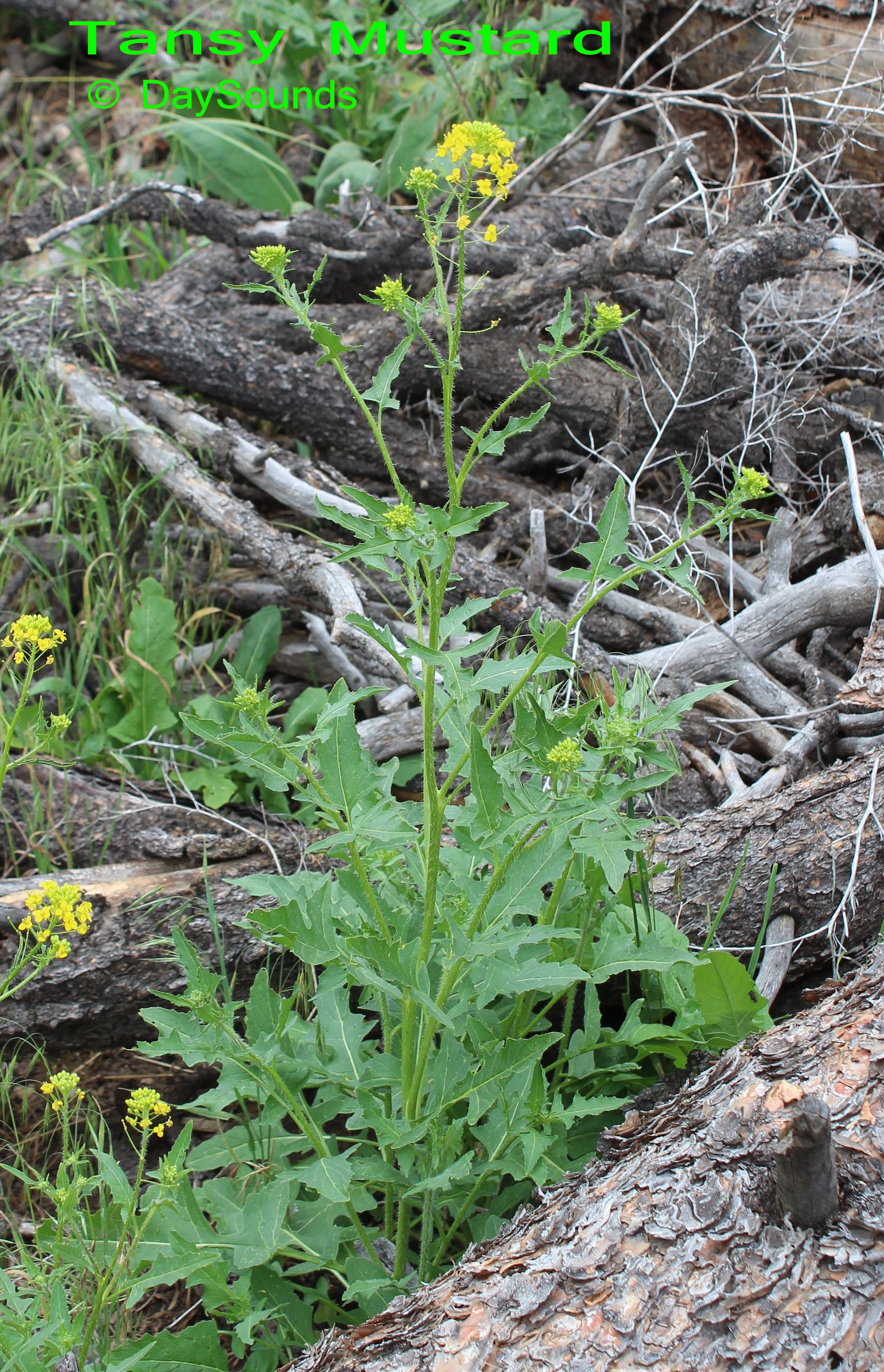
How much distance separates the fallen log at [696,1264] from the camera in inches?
43.4

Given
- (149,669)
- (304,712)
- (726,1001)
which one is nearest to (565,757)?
(726,1001)

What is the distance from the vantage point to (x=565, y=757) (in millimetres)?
1297

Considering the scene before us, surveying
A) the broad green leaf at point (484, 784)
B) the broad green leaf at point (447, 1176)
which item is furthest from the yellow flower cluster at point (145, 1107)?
the broad green leaf at point (484, 784)

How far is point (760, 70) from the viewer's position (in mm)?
3523

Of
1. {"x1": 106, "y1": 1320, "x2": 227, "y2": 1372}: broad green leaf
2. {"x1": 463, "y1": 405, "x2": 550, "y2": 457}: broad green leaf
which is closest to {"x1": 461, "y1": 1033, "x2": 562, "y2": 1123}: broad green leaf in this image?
{"x1": 106, "y1": 1320, "x2": 227, "y2": 1372}: broad green leaf

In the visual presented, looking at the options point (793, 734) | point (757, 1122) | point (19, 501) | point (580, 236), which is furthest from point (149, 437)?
point (757, 1122)

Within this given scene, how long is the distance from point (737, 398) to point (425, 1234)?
274 centimetres

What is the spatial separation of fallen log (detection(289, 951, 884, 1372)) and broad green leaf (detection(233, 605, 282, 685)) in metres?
1.83

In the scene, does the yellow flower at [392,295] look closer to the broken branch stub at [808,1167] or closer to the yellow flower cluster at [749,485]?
the yellow flower cluster at [749,485]

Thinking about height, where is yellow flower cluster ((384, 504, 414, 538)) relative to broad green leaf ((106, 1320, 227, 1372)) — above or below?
above

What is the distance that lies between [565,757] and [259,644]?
5.85 ft

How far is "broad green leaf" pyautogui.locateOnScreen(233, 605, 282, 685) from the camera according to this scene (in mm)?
2885

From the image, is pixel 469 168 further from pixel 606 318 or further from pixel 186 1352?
pixel 186 1352

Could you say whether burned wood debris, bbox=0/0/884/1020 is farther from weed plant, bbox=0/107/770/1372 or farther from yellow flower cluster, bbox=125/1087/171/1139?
yellow flower cluster, bbox=125/1087/171/1139
